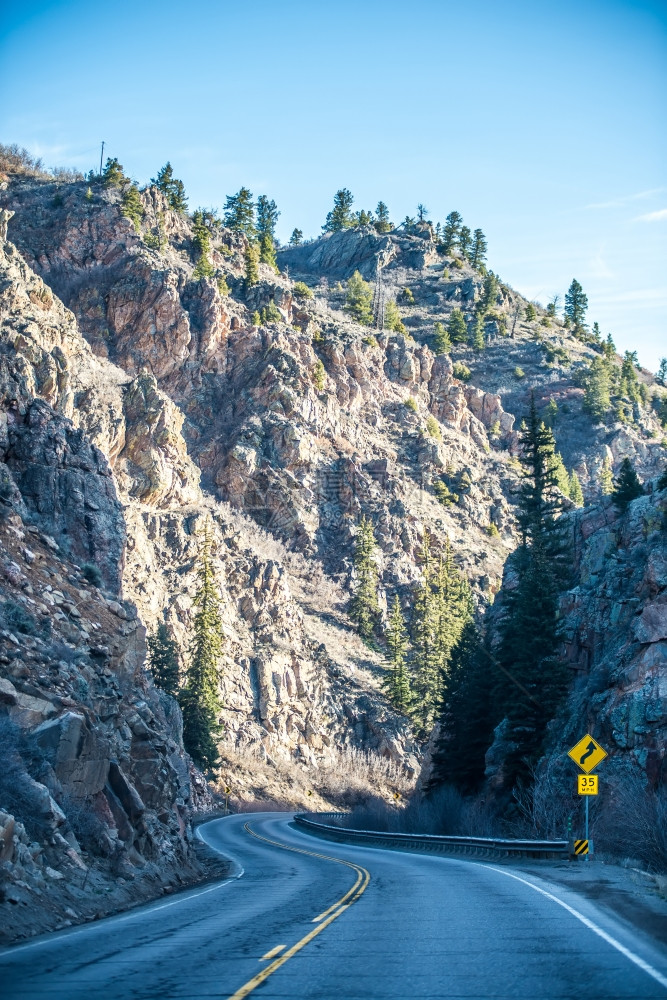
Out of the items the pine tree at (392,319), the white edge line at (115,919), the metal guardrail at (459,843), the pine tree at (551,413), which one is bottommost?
the metal guardrail at (459,843)

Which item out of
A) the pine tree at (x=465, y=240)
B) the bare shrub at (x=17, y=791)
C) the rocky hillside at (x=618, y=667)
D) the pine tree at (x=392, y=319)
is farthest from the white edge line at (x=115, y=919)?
the pine tree at (x=465, y=240)

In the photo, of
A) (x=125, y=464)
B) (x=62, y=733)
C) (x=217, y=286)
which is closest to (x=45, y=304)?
(x=125, y=464)

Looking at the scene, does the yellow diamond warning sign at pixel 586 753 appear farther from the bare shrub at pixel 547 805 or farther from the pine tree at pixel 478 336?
the pine tree at pixel 478 336

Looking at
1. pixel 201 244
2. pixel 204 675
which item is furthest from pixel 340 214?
pixel 204 675

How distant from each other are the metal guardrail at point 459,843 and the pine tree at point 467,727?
609 cm

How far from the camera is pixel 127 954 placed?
9.46 meters

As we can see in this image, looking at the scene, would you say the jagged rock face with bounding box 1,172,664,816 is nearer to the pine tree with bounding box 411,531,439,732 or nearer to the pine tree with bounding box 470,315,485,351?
the pine tree with bounding box 411,531,439,732

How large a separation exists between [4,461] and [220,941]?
73.9 feet

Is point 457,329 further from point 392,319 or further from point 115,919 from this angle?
point 115,919

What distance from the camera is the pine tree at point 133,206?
96812mm

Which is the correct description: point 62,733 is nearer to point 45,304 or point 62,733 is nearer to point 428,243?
point 45,304

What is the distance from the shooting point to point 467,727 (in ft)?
132

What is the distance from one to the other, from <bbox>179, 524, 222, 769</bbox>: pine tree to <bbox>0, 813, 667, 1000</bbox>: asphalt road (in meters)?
41.8

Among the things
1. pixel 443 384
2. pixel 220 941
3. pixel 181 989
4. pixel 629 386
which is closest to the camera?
pixel 181 989
